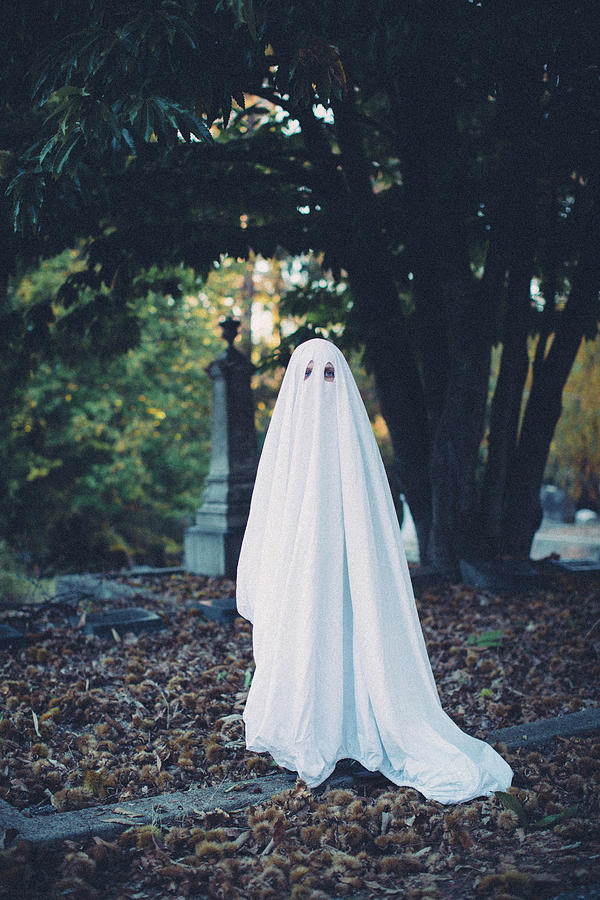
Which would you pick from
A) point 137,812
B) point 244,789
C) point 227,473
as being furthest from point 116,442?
point 137,812

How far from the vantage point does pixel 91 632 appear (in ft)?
21.4

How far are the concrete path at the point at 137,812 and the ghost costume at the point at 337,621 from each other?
0.48ft

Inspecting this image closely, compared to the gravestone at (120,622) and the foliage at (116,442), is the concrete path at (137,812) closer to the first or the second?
the gravestone at (120,622)

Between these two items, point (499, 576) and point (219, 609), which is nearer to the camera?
point (219, 609)

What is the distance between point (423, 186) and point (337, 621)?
5477mm

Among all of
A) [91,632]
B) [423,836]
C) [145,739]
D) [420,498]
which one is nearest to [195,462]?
[420,498]

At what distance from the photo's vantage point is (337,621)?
351 centimetres

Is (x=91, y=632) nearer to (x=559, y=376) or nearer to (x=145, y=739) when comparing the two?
(x=145, y=739)

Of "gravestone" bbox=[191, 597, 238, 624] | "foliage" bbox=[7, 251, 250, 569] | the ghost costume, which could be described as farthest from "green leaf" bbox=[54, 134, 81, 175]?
"foliage" bbox=[7, 251, 250, 569]

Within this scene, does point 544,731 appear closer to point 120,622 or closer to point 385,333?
point 120,622

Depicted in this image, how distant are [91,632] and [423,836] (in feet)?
13.9

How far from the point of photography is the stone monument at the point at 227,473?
32.0ft

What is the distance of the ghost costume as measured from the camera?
3412 mm

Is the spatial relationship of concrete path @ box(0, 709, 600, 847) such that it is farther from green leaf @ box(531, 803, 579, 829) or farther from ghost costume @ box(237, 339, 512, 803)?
green leaf @ box(531, 803, 579, 829)
